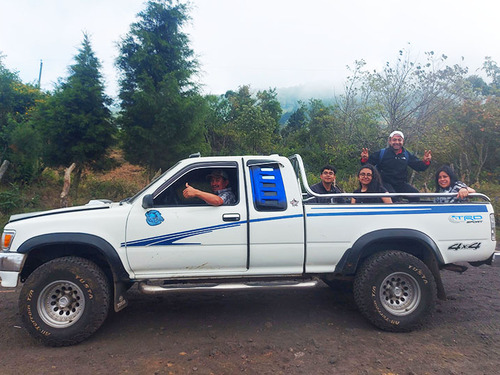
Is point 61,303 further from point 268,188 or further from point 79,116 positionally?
point 79,116

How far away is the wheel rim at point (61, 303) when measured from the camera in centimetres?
388

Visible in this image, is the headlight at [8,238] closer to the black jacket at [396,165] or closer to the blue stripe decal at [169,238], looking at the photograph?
the blue stripe decal at [169,238]


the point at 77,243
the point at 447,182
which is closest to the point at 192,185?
the point at 77,243

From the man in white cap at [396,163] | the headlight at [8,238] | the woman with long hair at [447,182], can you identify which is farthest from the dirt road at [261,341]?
the man in white cap at [396,163]

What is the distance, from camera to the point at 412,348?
12.3 feet

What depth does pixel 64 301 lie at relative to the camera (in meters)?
3.95

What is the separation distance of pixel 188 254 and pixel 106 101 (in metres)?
8.33

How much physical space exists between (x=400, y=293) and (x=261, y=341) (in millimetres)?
1701

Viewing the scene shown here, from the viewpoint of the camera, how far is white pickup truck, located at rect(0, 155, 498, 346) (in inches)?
153

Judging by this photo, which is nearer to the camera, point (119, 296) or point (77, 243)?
point (77, 243)

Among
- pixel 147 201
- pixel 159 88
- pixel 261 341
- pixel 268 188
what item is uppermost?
pixel 159 88

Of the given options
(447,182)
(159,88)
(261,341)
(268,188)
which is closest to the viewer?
(261,341)

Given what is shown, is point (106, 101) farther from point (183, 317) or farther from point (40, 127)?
point (183, 317)

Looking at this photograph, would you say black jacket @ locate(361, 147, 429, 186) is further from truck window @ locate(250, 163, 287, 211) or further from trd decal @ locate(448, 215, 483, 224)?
truck window @ locate(250, 163, 287, 211)
